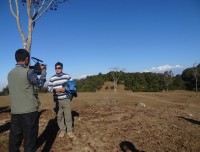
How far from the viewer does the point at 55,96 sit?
782 cm

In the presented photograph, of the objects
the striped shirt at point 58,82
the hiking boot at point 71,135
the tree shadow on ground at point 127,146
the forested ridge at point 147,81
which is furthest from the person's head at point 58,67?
the forested ridge at point 147,81

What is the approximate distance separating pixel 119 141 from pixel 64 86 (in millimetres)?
2101

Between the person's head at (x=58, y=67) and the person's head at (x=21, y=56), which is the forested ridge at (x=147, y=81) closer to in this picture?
the person's head at (x=58, y=67)

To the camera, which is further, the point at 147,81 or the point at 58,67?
the point at 147,81

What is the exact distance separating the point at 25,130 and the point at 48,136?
122 inches

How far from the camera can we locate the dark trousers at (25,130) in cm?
482

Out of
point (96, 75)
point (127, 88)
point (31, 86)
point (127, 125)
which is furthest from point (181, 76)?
point (31, 86)

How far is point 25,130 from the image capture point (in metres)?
4.84

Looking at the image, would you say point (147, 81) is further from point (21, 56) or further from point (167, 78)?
point (21, 56)

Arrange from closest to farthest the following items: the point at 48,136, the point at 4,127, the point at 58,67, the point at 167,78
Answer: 1. the point at 58,67
2. the point at 48,136
3. the point at 4,127
4. the point at 167,78

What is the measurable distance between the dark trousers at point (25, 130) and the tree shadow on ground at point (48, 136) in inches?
67.9

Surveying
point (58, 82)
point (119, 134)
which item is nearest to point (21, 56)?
point (58, 82)

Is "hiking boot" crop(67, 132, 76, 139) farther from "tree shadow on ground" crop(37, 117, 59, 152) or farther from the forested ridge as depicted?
the forested ridge

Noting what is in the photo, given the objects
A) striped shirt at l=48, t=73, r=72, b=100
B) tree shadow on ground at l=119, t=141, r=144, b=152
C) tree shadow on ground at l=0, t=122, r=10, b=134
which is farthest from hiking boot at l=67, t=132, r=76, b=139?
tree shadow on ground at l=0, t=122, r=10, b=134
